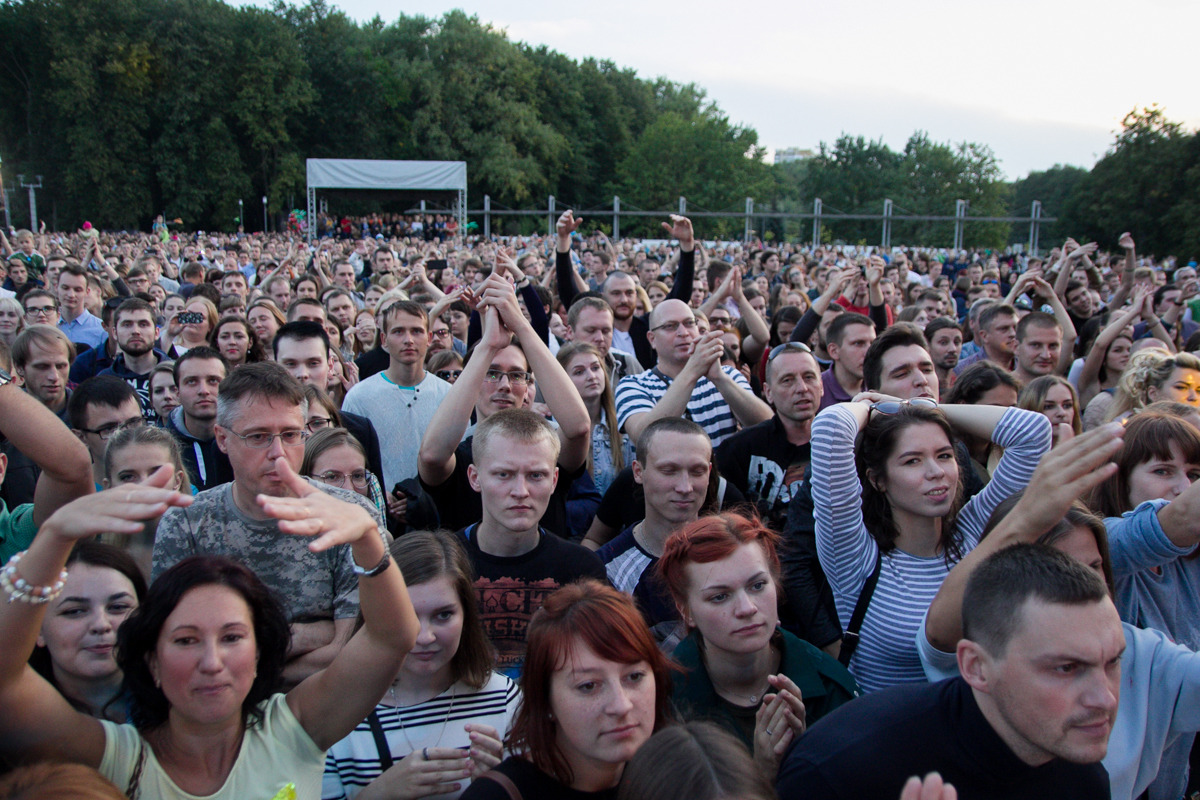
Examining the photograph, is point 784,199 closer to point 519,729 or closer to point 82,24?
point 82,24

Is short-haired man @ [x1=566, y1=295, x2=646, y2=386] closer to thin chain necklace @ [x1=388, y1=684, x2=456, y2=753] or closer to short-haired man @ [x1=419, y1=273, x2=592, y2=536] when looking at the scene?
short-haired man @ [x1=419, y1=273, x2=592, y2=536]

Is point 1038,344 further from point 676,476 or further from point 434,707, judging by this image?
point 434,707

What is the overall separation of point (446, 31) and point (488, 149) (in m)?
8.03

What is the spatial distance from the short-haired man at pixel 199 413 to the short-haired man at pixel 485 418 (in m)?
1.14

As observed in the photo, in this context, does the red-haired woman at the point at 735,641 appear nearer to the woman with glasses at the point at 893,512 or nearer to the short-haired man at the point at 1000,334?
the woman with glasses at the point at 893,512

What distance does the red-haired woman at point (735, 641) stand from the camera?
2424 millimetres

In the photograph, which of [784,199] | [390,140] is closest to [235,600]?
[390,140]

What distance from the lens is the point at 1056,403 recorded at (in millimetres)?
4242

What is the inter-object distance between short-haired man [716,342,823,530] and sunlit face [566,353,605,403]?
0.75m

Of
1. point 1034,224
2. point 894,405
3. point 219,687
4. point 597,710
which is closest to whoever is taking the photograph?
point 219,687

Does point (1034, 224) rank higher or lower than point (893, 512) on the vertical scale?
higher

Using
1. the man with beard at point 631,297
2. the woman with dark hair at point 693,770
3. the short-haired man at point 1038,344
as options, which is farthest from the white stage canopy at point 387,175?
the woman with dark hair at point 693,770

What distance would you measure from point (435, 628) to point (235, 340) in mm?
3717

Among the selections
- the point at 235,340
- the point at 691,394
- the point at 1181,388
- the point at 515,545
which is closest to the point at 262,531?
the point at 515,545
